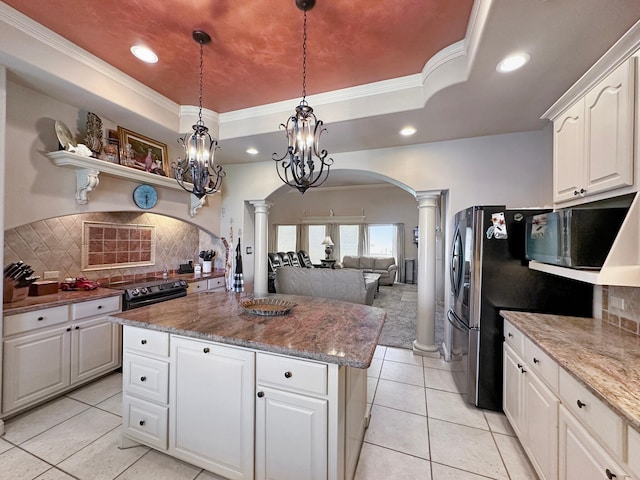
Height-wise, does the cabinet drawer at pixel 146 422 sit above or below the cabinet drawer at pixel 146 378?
below

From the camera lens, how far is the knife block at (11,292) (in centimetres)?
208

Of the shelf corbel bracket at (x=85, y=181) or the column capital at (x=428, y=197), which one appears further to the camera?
the column capital at (x=428, y=197)

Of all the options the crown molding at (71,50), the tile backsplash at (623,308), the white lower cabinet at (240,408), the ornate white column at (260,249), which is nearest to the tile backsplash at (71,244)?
the ornate white column at (260,249)

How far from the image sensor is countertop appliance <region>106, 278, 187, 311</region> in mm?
2746

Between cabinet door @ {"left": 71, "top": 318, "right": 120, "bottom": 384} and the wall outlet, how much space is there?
4.09m

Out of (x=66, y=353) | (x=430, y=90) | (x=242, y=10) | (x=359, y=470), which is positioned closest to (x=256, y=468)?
(x=359, y=470)

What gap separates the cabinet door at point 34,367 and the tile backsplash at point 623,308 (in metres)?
4.11

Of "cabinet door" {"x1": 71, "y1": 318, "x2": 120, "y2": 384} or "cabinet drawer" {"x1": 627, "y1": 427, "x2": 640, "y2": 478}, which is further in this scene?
"cabinet door" {"x1": 71, "y1": 318, "x2": 120, "y2": 384}

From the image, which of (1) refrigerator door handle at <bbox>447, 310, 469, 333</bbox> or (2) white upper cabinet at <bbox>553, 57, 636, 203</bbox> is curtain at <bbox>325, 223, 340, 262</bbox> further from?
(2) white upper cabinet at <bbox>553, 57, 636, 203</bbox>

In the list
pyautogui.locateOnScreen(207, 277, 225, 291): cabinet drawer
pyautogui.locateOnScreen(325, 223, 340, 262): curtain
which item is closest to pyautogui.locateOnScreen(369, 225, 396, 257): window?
pyautogui.locateOnScreen(325, 223, 340, 262): curtain

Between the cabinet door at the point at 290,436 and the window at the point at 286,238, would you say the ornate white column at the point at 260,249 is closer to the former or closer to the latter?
the cabinet door at the point at 290,436

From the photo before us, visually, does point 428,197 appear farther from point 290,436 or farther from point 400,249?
point 400,249

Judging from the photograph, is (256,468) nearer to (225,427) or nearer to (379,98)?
(225,427)

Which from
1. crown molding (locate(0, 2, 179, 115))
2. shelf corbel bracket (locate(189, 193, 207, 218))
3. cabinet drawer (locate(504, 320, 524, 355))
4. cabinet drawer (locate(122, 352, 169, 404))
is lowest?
cabinet drawer (locate(122, 352, 169, 404))
